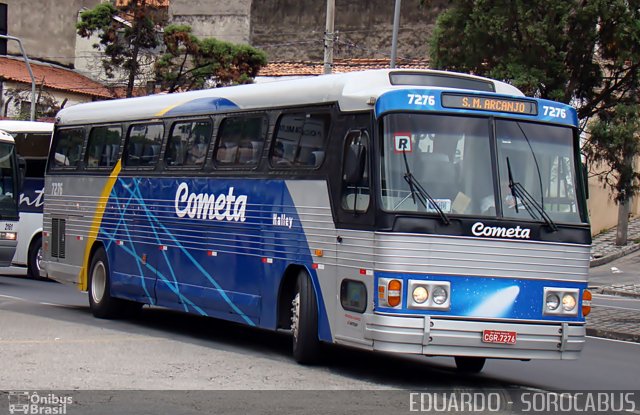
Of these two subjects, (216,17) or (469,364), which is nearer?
(469,364)

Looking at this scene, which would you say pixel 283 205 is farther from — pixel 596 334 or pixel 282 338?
pixel 596 334

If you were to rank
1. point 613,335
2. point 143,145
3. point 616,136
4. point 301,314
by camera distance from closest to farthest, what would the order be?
point 301,314 → point 143,145 → point 613,335 → point 616,136

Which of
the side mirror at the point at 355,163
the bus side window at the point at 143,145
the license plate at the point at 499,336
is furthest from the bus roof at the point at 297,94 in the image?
the license plate at the point at 499,336

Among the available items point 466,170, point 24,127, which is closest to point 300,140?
point 466,170

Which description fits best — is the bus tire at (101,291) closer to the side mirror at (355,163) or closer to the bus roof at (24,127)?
the side mirror at (355,163)

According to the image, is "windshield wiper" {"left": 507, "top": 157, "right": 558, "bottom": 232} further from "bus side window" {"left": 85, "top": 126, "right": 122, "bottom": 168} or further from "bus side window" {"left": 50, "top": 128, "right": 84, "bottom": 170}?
"bus side window" {"left": 50, "top": 128, "right": 84, "bottom": 170}

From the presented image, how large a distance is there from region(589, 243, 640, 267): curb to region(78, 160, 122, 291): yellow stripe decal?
21555mm

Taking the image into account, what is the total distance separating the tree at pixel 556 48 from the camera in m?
25.4

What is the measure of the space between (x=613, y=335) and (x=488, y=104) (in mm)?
7553

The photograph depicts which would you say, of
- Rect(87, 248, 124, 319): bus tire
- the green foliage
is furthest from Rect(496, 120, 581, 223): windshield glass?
the green foliage

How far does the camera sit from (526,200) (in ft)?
36.9

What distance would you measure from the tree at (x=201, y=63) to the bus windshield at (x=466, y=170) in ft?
93.3

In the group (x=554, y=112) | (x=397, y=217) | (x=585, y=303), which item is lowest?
(x=585, y=303)

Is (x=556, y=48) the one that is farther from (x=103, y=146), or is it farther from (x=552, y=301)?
(x=552, y=301)
